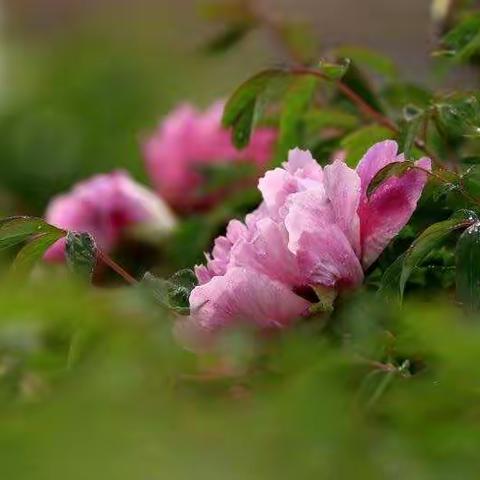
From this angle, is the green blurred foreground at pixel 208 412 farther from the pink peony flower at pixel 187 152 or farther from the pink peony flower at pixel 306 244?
the pink peony flower at pixel 187 152

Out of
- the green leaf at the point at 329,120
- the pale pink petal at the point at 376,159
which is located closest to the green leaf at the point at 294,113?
the green leaf at the point at 329,120

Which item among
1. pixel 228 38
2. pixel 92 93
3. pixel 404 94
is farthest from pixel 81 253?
pixel 92 93

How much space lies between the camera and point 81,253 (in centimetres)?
32

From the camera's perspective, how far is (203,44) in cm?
68

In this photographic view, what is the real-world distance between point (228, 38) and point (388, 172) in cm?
39

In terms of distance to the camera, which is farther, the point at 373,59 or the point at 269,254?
the point at 373,59

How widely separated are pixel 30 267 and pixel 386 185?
0.32 ft

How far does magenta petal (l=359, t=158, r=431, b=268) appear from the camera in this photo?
31 cm

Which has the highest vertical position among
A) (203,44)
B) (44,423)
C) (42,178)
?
(44,423)

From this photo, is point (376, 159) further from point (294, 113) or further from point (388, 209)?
point (294, 113)

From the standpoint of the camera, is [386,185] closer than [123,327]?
No

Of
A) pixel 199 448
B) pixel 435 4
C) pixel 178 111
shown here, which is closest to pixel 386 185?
pixel 199 448

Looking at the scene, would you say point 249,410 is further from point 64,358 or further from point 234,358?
point 64,358

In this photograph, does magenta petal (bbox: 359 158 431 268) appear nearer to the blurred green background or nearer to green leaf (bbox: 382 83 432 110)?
the blurred green background
